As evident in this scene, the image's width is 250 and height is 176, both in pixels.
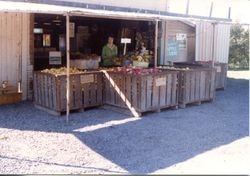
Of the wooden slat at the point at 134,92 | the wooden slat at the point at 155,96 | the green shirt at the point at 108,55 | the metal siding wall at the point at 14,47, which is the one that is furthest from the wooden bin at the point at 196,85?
the metal siding wall at the point at 14,47

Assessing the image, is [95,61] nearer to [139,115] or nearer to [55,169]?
[139,115]

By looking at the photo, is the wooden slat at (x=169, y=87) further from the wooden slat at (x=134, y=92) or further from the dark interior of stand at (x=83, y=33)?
the dark interior of stand at (x=83, y=33)

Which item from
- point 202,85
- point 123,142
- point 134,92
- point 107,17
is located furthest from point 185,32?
point 123,142

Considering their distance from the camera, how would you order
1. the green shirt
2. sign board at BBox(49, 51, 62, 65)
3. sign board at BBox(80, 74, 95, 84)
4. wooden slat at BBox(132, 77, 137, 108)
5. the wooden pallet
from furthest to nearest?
sign board at BBox(49, 51, 62, 65)
the green shirt
the wooden pallet
sign board at BBox(80, 74, 95, 84)
wooden slat at BBox(132, 77, 137, 108)

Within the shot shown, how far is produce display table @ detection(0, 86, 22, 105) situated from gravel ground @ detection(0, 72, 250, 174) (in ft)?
1.16

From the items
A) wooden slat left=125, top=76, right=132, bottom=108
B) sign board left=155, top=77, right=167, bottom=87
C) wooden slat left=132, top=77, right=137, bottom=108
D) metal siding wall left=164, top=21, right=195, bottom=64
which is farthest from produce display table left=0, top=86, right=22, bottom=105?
metal siding wall left=164, top=21, right=195, bottom=64

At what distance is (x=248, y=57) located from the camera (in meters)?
25.9

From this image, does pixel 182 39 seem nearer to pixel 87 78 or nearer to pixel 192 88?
pixel 192 88

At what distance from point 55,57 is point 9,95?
2807mm

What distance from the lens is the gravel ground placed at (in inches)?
263

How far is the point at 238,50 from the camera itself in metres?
26.0

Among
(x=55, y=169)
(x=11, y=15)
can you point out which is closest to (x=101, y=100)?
(x=11, y=15)

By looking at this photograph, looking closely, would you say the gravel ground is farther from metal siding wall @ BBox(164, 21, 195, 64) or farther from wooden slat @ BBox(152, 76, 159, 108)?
metal siding wall @ BBox(164, 21, 195, 64)

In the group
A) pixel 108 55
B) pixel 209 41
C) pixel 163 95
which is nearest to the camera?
pixel 163 95
